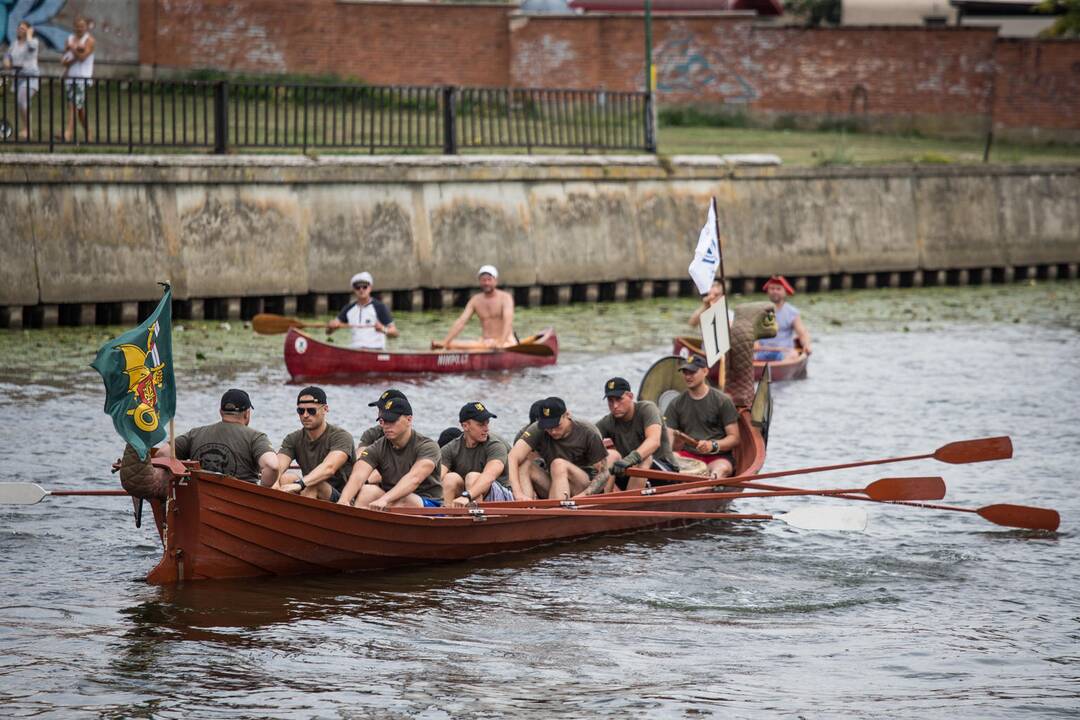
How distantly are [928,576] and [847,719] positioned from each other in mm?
3823

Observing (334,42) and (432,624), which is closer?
(432,624)

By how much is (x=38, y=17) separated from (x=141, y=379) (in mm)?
23331

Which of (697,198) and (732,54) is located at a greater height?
(732,54)

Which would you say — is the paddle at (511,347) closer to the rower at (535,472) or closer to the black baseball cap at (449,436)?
the black baseball cap at (449,436)

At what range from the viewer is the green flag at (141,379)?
1121 cm

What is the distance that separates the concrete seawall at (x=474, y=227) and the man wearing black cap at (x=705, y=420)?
1096 centimetres

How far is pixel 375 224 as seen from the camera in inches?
→ 1046

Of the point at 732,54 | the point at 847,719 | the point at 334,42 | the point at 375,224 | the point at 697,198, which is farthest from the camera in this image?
the point at 732,54

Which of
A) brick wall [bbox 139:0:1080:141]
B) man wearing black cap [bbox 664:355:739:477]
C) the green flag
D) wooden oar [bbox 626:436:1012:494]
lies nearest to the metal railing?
brick wall [bbox 139:0:1080:141]

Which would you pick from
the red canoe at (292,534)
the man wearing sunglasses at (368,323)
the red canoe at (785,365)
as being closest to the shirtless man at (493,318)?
the man wearing sunglasses at (368,323)

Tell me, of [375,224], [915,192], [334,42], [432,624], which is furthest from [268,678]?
[334,42]

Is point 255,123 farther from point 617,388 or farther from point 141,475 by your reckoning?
point 141,475

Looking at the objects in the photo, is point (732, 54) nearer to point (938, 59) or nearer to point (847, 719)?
point (938, 59)

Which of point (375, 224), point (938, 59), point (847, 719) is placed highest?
point (938, 59)
